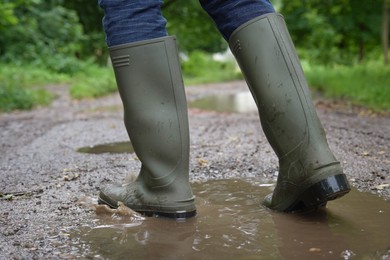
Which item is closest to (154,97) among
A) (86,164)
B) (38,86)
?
(86,164)

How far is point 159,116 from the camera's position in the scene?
1.85m

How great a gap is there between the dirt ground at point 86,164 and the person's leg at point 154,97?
0.28 m

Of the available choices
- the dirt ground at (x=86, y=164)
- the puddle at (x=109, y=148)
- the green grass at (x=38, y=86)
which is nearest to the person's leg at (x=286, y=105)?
the dirt ground at (x=86, y=164)

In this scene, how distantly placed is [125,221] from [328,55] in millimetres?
17575

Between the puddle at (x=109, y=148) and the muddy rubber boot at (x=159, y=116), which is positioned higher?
the muddy rubber boot at (x=159, y=116)

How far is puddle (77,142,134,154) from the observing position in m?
3.60

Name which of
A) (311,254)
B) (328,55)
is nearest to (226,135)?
(311,254)

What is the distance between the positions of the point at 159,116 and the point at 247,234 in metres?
0.50

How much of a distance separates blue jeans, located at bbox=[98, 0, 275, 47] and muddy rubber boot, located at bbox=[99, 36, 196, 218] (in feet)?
0.12

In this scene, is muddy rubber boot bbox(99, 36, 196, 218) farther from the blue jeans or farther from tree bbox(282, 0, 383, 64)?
Result: tree bbox(282, 0, 383, 64)

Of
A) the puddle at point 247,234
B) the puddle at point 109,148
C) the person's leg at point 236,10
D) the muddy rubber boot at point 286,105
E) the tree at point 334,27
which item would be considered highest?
the person's leg at point 236,10

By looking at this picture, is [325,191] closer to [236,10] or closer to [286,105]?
[286,105]

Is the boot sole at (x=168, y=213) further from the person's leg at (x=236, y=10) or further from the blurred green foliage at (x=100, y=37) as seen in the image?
the blurred green foliage at (x=100, y=37)

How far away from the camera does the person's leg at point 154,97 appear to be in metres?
1.83
